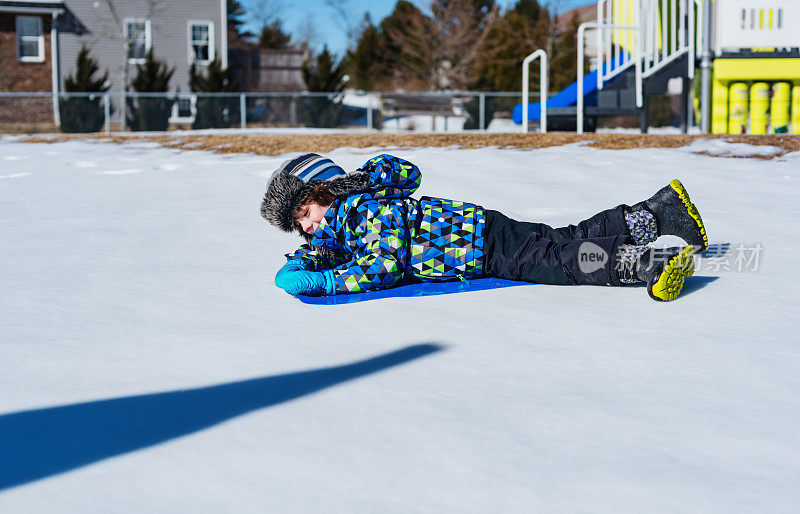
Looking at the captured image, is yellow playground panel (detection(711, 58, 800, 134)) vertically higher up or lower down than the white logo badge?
higher up

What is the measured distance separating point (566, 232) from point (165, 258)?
1.83 m

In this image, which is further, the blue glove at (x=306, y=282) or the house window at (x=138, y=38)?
the house window at (x=138, y=38)

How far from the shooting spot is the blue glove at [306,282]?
282cm

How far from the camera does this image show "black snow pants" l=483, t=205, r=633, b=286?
2918mm

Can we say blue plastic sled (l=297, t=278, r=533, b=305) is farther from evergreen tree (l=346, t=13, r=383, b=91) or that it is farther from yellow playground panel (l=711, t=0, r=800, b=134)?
evergreen tree (l=346, t=13, r=383, b=91)

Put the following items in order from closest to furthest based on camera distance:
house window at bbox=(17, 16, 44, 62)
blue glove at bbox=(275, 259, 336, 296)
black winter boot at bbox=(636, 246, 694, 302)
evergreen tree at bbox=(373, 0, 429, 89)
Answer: black winter boot at bbox=(636, 246, 694, 302) < blue glove at bbox=(275, 259, 336, 296) < house window at bbox=(17, 16, 44, 62) < evergreen tree at bbox=(373, 0, 429, 89)

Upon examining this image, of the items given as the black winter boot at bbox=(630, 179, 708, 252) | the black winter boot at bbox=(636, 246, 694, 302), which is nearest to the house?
the black winter boot at bbox=(630, 179, 708, 252)

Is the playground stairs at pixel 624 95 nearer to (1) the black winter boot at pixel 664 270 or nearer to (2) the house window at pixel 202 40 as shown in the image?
(1) the black winter boot at pixel 664 270

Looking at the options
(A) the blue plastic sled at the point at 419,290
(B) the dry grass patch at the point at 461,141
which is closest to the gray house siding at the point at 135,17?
(B) the dry grass patch at the point at 461,141

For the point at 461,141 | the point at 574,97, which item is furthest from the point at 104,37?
the point at 461,141

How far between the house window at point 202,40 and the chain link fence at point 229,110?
98.7 inches

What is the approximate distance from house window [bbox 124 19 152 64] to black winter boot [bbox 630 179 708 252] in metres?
21.9

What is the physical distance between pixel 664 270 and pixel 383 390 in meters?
1.26

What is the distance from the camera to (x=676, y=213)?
3074 mm
